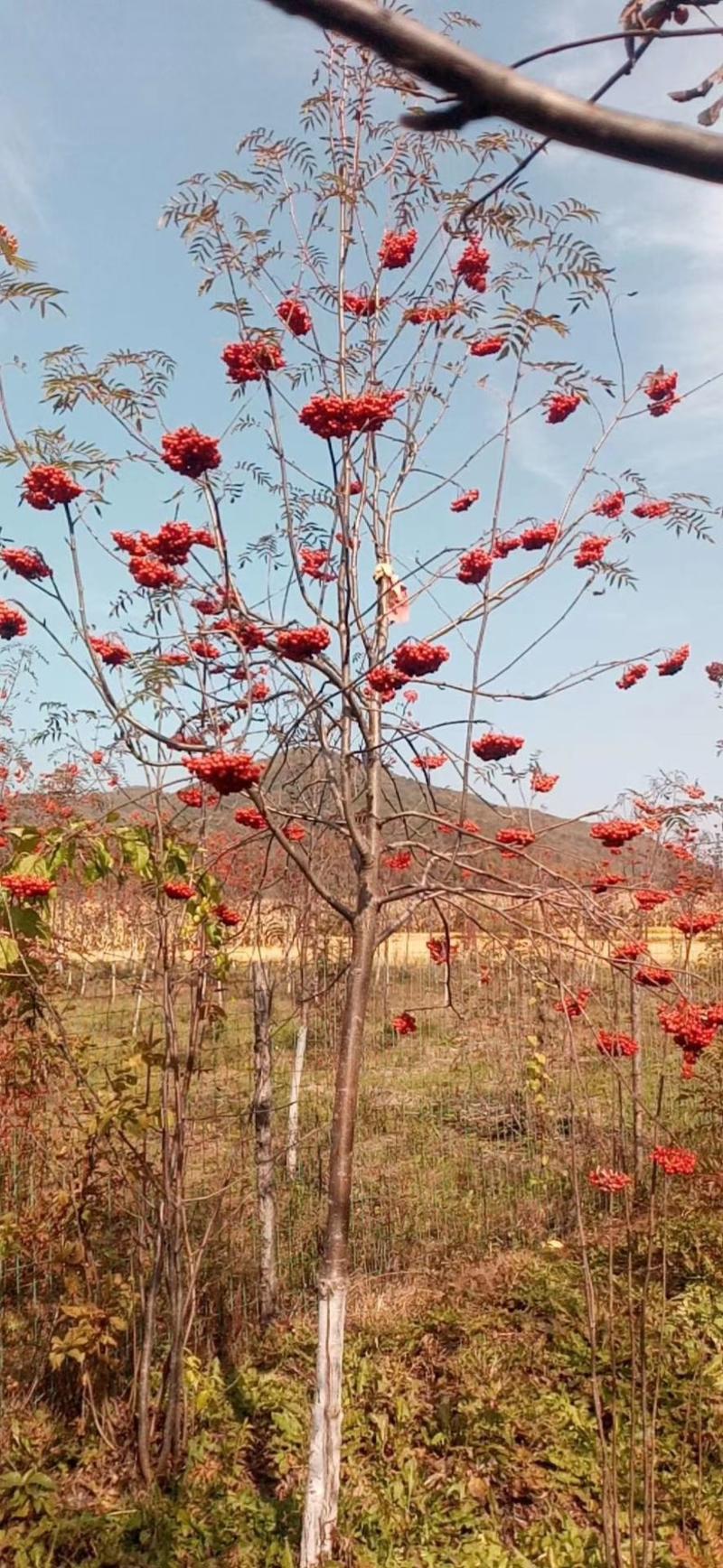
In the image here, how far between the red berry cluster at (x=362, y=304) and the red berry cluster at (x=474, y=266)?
237 mm

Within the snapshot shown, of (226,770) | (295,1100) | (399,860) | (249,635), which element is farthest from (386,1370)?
(249,635)

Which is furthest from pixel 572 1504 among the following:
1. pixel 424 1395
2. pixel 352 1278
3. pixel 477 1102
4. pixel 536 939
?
pixel 477 1102

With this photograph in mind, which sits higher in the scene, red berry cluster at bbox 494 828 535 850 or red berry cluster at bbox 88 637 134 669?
red berry cluster at bbox 88 637 134 669

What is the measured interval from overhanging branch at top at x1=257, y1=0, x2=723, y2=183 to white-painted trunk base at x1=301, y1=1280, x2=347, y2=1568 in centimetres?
228

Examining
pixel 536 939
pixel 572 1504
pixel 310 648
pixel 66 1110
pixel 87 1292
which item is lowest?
pixel 572 1504

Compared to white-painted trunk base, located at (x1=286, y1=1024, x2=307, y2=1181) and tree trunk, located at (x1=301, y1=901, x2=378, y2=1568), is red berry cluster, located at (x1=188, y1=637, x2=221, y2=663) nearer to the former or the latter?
tree trunk, located at (x1=301, y1=901, x2=378, y2=1568)

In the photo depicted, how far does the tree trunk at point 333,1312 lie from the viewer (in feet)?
7.00

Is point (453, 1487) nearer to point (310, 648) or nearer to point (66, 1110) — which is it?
point (66, 1110)

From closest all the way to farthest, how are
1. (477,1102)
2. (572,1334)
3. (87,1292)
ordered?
(87,1292)
(572,1334)
(477,1102)

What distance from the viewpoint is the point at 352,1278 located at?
3.97m

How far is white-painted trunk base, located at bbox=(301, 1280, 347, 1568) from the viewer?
213cm

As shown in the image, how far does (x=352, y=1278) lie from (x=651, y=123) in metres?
4.31

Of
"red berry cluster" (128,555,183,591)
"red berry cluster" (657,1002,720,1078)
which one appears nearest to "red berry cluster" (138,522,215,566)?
"red berry cluster" (128,555,183,591)

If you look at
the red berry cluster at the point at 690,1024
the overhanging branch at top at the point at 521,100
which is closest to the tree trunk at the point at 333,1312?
the red berry cluster at the point at 690,1024
